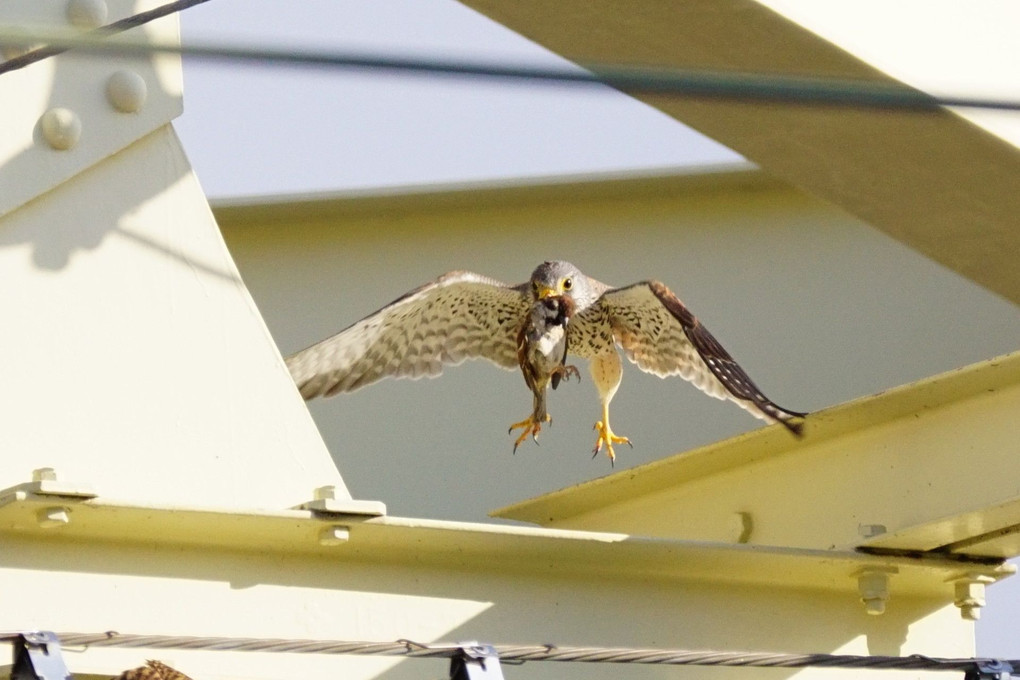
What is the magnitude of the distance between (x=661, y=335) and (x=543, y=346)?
564 millimetres

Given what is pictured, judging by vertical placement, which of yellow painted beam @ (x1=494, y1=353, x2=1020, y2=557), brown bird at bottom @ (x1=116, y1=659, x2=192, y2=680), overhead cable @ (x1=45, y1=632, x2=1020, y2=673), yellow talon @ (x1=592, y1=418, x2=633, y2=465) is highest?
yellow talon @ (x1=592, y1=418, x2=633, y2=465)

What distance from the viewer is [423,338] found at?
7.70 m

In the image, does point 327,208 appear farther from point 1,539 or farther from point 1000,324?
point 1,539

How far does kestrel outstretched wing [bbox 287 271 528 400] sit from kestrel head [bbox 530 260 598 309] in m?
0.22

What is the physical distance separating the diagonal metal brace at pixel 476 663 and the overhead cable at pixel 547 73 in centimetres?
108

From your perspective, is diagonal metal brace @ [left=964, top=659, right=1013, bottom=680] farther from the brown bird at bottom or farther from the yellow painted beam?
the brown bird at bottom

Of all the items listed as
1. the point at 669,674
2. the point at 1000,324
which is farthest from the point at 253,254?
the point at 669,674

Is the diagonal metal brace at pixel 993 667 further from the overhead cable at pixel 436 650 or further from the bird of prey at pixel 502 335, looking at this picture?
the bird of prey at pixel 502 335

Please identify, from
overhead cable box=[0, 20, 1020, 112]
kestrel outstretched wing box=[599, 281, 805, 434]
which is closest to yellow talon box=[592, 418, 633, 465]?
kestrel outstretched wing box=[599, 281, 805, 434]

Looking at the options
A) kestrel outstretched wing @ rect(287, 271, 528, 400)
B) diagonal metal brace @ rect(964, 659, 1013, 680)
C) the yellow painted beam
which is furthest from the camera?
kestrel outstretched wing @ rect(287, 271, 528, 400)

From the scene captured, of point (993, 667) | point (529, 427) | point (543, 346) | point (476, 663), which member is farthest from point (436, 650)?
point (543, 346)

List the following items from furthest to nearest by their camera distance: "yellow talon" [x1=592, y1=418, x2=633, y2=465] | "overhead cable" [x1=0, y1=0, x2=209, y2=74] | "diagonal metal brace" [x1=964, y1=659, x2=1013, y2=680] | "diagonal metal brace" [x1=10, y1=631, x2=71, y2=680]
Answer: "yellow talon" [x1=592, y1=418, x2=633, y2=465] < "diagonal metal brace" [x1=964, y1=659, x2=1013, y2=680] < "diagonal metal brace" [x1=10, y1=631, x2=71, y2=680] < "overhead cable" [x1=0, y1=0, x2=209, y2=74]

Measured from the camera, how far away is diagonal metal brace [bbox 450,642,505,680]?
2457 mm

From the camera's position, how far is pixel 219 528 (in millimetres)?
3428
